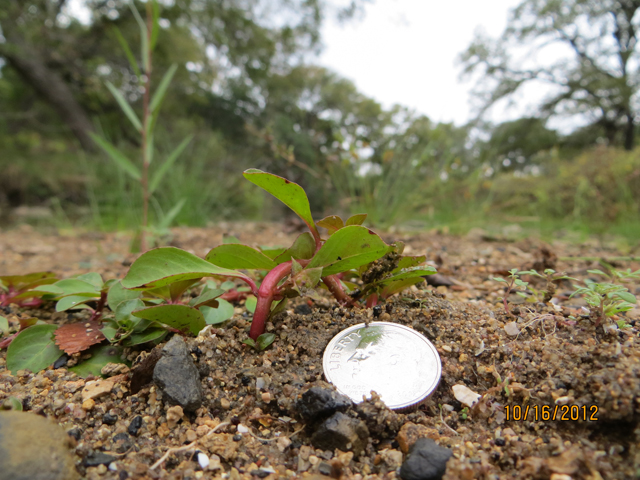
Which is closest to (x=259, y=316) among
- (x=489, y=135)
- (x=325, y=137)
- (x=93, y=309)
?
(x=93, y=309)

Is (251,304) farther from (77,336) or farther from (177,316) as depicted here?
(77,336)

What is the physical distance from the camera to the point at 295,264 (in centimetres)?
84

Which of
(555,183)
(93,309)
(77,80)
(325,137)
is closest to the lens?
(93,309)

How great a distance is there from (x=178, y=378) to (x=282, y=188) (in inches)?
18.9

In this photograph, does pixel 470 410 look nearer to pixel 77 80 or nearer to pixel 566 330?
pixel 566 330

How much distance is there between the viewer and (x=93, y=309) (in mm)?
1147

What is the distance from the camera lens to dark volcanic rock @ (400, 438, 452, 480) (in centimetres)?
61

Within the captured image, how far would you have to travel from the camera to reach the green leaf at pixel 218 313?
3.26 ft

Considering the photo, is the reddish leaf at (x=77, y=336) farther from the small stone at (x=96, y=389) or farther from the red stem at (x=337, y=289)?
the red stem at (x=337, y=289)

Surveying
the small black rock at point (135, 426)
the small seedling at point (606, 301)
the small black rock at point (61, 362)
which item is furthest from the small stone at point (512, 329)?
the small black rock at point (61, 362)

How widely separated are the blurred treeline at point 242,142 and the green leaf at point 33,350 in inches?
72.9

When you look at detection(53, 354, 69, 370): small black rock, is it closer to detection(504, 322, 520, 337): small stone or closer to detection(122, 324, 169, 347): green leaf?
detection(122, 324, 169, 347): green leaf

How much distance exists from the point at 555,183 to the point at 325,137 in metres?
4.82

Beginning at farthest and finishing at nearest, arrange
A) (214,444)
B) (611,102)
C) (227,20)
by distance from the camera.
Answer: (611,102) < (227,20) < (214,444)
